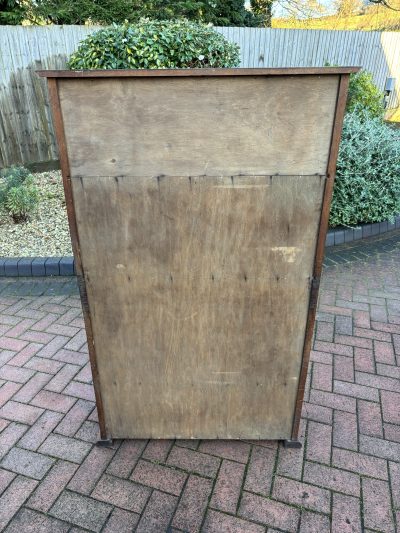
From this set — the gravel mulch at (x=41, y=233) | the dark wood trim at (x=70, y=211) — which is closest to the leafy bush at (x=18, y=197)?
the gravel mulch at (x=41, y=233)

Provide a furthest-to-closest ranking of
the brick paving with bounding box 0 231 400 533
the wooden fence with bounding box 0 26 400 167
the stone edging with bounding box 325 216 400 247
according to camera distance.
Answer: the wooden fence with bounding box 0 26 400 167 → the stone edging with bounding box 325 216 400 247 → the brick paving with bounding box 0 231 400 533

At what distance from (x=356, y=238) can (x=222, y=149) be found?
3.80m

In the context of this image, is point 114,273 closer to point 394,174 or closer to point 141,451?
point 141,451

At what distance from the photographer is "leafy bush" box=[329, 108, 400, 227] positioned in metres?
4.43

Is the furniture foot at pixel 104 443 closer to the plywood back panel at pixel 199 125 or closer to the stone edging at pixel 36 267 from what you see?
the plywood back panel at pixel 199 125

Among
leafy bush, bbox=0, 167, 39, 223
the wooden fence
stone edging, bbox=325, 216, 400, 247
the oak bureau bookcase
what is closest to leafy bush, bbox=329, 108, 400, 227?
stone edging, bbox=325, 216, 400, 247

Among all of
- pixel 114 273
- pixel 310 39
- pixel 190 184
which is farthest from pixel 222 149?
pixel 310 39

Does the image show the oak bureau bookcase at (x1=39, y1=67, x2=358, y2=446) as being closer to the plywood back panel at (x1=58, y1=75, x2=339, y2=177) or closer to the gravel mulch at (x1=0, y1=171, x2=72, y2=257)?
the plywood back panel at (x1=58, y1=75, x2=339, y2=177)

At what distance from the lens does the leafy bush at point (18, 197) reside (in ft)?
15.5

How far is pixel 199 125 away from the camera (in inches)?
57.5

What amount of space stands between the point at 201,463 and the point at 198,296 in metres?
0.96

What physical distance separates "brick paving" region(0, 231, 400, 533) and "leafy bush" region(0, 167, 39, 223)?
7.35 feet

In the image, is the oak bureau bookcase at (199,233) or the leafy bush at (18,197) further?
the leafy bush at (18,197)

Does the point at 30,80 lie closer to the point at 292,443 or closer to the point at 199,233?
the point at 199,233
